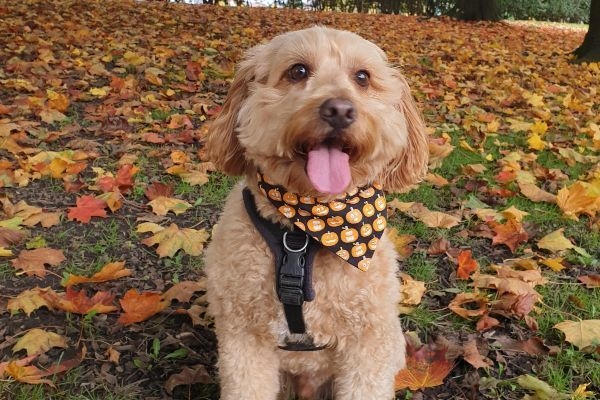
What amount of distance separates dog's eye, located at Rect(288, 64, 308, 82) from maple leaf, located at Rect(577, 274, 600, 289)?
7.76ft

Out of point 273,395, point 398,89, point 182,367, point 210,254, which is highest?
point 398,89

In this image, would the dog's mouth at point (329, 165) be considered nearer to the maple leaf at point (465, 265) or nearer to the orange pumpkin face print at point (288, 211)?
the orange pumpkin face print at point (288, 211)

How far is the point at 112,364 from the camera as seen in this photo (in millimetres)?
2973

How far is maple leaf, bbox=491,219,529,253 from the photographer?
4055mm

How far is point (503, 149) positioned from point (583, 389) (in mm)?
3695

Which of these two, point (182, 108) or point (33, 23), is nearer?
point (182, 108)

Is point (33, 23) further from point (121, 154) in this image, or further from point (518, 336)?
point (518, 336)

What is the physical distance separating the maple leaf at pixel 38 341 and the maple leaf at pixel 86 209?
1247 mm

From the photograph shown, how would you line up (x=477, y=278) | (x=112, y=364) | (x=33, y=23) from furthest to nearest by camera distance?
(x=33, y=23), (x=477, y=278), (x=112, y=364)

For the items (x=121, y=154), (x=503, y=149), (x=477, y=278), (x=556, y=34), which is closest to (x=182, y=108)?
(x=121, y=154)

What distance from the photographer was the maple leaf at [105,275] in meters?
3.35

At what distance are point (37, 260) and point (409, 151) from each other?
2.36 meters

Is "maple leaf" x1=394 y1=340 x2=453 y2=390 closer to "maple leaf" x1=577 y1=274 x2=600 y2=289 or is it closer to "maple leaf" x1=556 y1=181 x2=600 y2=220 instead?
"maple leaf" x1=577 y1=274 x2=600 y2=289

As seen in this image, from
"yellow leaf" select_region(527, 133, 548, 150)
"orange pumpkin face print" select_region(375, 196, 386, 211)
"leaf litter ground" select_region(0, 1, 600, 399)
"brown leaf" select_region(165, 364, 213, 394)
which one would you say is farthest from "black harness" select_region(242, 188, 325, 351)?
"yellow leaf" select_region(527, 133, 548, 150)
